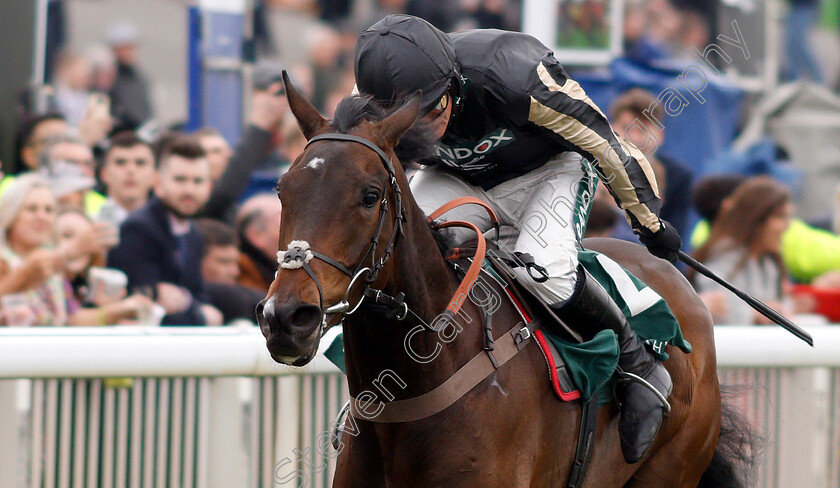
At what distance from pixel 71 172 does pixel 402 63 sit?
3.28 meters

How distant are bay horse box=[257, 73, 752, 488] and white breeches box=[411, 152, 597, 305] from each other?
0.71ft

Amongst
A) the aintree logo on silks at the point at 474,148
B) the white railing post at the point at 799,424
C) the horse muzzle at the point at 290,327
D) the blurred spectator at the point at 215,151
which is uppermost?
the aintree logo on silks at the point at 474,148

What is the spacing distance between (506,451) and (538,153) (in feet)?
3.66

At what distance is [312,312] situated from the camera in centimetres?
266

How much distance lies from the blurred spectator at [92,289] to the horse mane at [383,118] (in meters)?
2.24

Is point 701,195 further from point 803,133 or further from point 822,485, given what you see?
point 803,133

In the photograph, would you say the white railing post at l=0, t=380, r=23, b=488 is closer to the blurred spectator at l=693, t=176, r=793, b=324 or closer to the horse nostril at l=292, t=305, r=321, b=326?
the horse nostril at l=292, t=305, r=321, b=326

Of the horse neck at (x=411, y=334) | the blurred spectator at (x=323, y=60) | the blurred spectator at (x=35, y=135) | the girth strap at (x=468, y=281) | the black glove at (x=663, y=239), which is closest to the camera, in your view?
the horse neck at (x=411, y=334)

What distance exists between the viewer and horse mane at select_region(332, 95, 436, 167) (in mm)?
3035

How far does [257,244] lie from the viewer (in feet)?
19.7

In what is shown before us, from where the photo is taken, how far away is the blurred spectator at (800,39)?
1072 centimetres

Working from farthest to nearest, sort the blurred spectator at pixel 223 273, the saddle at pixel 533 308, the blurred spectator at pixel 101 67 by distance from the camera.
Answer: the blurred spectator at pixel 101 67, the blurred spectator at pixel 223 273, the saddle at pixel 533 308

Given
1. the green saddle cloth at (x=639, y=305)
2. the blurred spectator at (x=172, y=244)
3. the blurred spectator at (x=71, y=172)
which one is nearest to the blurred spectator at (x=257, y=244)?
the blurred spectator at (x=172, y=244)

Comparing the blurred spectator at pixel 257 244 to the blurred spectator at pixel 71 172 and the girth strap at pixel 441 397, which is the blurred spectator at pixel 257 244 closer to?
the blurred spectator at pixel 71 172
